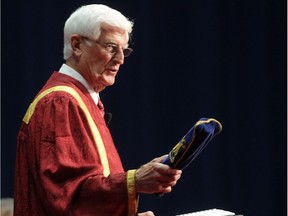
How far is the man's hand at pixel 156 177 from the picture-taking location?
181cm

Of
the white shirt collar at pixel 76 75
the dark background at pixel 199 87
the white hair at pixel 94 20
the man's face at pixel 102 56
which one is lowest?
the dark background at pixel 199 87

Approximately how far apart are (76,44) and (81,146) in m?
0.38

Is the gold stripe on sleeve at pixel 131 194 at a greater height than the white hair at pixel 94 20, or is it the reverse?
the white hair at pixel 94 20

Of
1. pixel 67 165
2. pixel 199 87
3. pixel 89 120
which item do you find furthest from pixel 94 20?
pixel 199 87

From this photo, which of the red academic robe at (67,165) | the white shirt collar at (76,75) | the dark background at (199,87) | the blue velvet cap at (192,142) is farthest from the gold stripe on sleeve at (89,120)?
the dark background at (199,87)

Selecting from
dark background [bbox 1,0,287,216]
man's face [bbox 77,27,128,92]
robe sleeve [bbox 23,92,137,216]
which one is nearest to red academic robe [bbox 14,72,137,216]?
robe sleeve [bbox 23,92,137,216]

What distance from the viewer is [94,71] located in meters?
2.16

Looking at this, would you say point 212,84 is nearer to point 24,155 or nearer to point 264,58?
point 264,58

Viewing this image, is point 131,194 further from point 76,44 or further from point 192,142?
point 76,44

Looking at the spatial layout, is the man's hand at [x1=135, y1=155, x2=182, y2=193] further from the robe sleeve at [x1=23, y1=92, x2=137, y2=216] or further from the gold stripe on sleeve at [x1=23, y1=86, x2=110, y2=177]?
the gold stripe on sleeve at [x1=23, y1=86, x2=110, y2=177]

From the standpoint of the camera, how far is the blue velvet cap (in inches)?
68.9

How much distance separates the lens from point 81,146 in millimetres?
1932

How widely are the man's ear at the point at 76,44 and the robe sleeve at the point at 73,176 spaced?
27 centimetres

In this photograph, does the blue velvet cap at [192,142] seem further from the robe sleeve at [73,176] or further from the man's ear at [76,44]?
the man's ear at [76,44]
